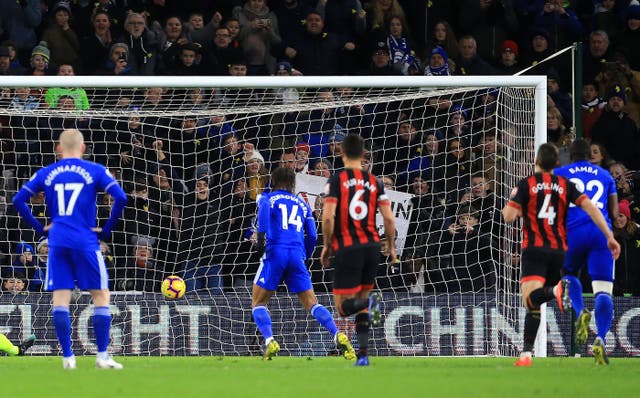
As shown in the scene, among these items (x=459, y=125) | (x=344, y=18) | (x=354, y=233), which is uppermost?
(x=344, y=18)

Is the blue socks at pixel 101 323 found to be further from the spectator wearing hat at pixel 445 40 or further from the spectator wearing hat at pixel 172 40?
the spectator wearing hat at pixel 445 40

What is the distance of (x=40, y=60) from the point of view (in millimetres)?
17031

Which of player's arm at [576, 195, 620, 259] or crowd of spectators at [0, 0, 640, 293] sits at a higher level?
crowd of spectators at [0, 0, 640, 293]

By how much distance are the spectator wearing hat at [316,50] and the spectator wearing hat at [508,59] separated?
220 cm

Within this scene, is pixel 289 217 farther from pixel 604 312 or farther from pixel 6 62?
pixel 6 62

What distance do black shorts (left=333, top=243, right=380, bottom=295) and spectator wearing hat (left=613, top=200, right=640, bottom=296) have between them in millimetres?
5913

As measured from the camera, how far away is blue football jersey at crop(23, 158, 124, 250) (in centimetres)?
1075

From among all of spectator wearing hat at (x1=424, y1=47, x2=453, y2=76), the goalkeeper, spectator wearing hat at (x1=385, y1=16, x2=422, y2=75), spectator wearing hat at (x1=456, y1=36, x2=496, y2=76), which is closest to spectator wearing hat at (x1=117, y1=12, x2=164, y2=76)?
spectator wearing hat at (x1=385, y1=16, x2=422, y2=75)

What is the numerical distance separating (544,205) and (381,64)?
7.22 m

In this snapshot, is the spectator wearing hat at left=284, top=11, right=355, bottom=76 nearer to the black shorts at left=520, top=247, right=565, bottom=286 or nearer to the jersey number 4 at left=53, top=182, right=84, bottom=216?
the black shorts at left=520, top=247, right=565, bottom=286

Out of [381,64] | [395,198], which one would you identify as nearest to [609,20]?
[381,64]

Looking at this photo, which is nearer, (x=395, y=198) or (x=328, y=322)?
(x=328, y=322)

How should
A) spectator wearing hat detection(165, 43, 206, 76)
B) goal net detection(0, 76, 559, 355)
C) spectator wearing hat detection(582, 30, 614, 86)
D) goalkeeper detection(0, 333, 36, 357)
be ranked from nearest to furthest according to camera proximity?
1. goalkeeper detection(0, 333, 36, 357)
2. goal net detection(0, 76, 559, 355)
3. spectator wearing hat detection(165, 43, 206, 76)
4. spectator wearing hat detection(582, 30, 614, 86)

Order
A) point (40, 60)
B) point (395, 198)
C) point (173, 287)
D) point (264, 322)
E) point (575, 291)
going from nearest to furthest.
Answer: point (575, 291) < point (264, 322) < point (173, 287) < point (395, 198) < point (40, 60)
